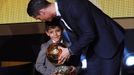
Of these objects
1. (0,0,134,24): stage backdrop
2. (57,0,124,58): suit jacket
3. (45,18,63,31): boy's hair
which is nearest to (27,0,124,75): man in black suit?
(57,0,124,58): suit jacket

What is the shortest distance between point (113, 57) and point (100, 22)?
0.19 meters

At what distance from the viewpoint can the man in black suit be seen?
161cm

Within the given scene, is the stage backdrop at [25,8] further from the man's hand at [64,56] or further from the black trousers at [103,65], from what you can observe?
the man's hand at [64,56]

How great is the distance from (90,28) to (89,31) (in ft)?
0.05

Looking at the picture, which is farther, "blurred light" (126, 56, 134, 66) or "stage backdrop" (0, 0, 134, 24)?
"stage backdrop" (0, 0, 134, 24)


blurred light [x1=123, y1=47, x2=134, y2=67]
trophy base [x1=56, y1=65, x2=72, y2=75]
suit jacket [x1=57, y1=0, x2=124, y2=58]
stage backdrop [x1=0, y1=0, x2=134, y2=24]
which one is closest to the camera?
suit jacket [x1=57, y1=0, x2=124, y2=58]

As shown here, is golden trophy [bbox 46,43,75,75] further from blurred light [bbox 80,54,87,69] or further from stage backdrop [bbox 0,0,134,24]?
stage backdrop [bbox 0,0,134,24]

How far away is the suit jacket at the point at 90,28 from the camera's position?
5.26ft

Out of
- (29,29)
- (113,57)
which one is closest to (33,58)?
(29,29)

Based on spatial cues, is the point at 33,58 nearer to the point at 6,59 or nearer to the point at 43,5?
the point at 6,59

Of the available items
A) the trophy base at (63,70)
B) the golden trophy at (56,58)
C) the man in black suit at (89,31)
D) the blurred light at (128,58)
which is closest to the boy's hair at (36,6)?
the man in black suit at (89,31)

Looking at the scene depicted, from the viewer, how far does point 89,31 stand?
1618 mm

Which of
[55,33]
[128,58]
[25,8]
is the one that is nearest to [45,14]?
[55,33]

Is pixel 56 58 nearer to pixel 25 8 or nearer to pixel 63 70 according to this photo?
pixel 63 70
